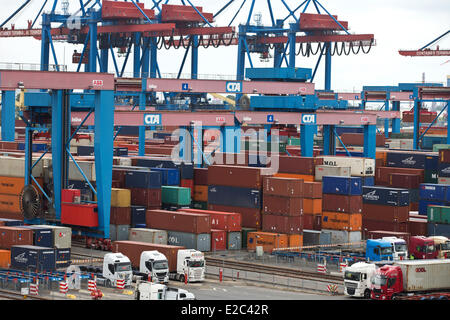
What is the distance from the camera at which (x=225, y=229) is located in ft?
202

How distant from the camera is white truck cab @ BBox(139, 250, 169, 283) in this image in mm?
48312

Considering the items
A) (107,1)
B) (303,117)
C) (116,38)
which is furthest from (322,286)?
(116,38)

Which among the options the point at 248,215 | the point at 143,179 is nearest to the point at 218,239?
the point at 248,215

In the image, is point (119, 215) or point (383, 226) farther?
point (383, 226)

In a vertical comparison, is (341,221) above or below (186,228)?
above

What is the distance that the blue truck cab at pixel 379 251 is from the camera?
55250mm

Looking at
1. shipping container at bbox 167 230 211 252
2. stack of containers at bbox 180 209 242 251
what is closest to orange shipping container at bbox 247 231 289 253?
stack of containers at bbox 180 209 242 251

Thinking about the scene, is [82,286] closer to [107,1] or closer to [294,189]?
[294,189]

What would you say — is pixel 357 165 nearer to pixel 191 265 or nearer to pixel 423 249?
pixel 423 249

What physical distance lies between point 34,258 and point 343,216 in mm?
23778

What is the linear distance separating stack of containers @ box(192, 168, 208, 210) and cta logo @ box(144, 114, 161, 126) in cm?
459

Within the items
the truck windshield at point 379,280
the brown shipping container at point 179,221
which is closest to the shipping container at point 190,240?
the brown shipping container at point 179,221

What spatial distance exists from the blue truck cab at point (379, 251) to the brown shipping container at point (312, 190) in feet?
28.2
